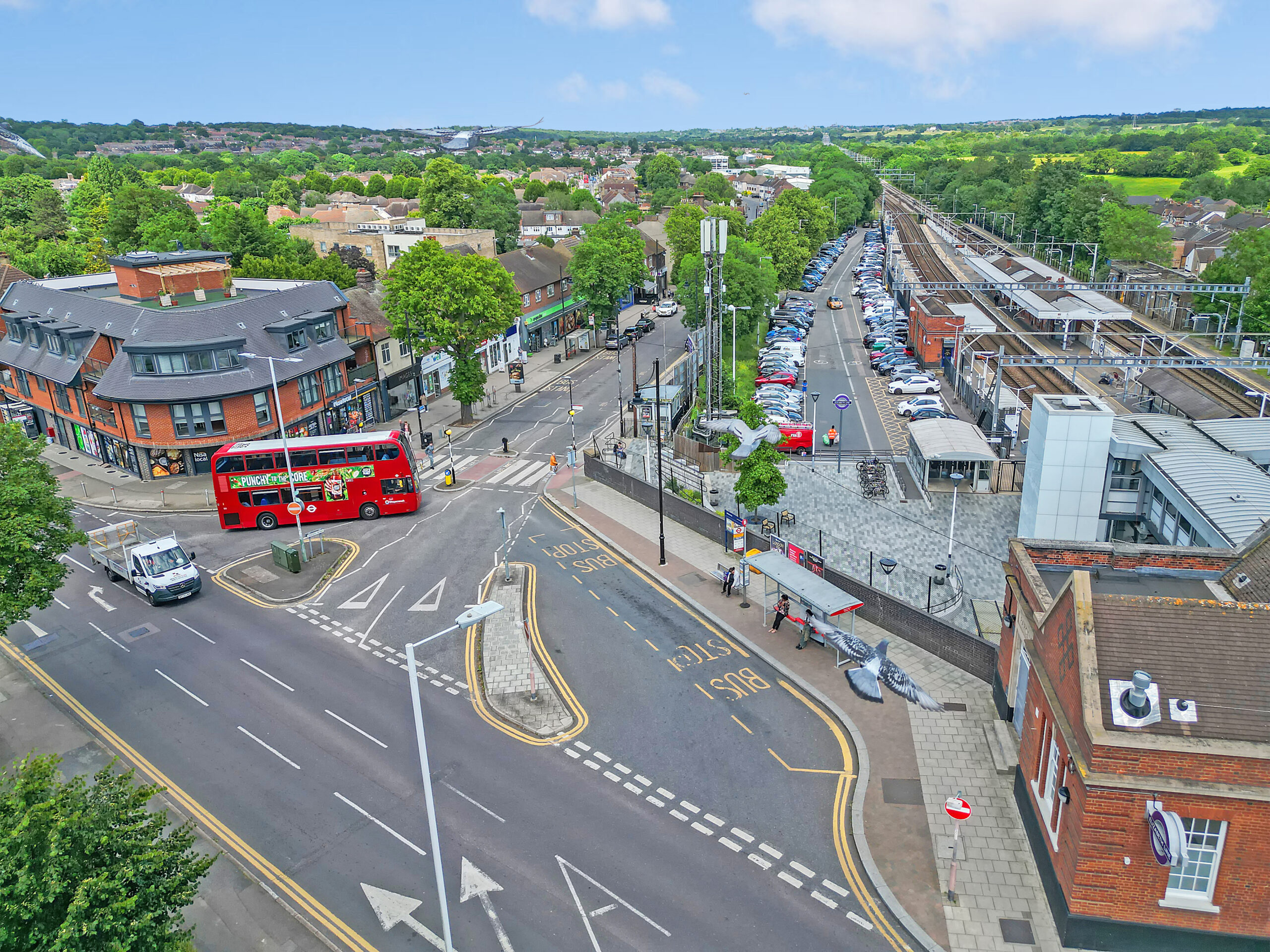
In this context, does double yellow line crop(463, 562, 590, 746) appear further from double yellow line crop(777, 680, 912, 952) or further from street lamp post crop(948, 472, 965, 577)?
street lamp post crop(948, 472, 965, 577)

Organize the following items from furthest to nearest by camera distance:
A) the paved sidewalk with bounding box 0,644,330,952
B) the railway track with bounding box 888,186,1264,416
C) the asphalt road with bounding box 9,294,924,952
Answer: the railway track with bounding box 888,186,1264,416 < the asphalt road with bounding box 9,294,924,952 < the paved sidewalk with bounding box 0,644,330,952

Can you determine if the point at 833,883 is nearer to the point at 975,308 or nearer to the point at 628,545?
the point at 628,545

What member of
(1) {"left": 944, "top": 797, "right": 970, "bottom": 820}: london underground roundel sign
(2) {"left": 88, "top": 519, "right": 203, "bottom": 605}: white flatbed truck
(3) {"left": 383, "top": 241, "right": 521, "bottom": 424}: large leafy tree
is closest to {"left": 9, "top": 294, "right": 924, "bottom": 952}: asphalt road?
(2) {"left": 88, "top": 519, "right": 203, "bottom": 605}: white flatbed truck

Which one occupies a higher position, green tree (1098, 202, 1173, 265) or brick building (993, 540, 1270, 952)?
green tree (1098, 202, 1173, 265)

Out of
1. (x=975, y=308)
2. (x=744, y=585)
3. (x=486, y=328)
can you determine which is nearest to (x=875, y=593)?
(x=744, y=585)

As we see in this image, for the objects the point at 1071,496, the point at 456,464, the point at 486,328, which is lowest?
the point at 456,464

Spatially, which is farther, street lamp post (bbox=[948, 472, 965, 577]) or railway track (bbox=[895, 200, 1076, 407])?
railway track (bbox=[895, 200, 1076, 407])

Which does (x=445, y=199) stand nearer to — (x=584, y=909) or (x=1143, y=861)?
(x=584, y=909)

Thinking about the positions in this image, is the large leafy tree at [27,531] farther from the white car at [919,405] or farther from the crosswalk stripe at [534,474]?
the white car at [919,405]
